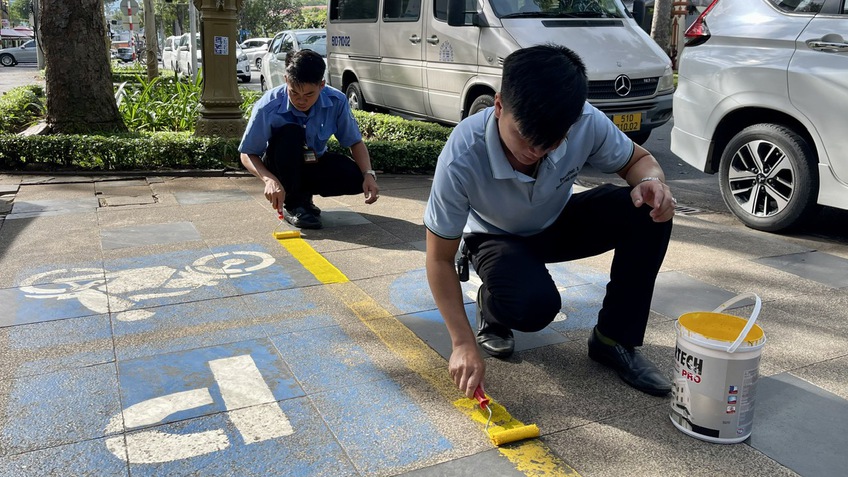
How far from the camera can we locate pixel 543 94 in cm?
225

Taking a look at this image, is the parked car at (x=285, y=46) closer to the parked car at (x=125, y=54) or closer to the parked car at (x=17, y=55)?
the parked car at (x=17, y=55)

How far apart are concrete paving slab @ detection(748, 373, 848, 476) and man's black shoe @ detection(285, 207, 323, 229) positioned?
3170mm

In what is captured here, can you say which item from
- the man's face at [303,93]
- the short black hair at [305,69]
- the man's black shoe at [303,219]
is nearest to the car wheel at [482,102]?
the man's black shoe at [303,219]

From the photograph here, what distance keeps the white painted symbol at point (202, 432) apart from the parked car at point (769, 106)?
3.78 meters

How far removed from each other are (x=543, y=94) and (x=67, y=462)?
6.08ft

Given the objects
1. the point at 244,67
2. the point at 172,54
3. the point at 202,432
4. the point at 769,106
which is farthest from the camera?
the point at 172,54

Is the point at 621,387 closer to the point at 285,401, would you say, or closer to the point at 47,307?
the point at 285,401

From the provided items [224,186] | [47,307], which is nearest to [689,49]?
[224,186]

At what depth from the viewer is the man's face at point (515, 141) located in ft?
7.71

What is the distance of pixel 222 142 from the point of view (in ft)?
24.6

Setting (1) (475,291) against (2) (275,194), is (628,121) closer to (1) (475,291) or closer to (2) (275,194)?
(1) (475,291)

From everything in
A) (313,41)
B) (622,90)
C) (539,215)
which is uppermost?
(313,41)

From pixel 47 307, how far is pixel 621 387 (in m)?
2.71

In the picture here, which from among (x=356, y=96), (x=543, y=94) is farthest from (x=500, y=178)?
(x=356, y=96)
